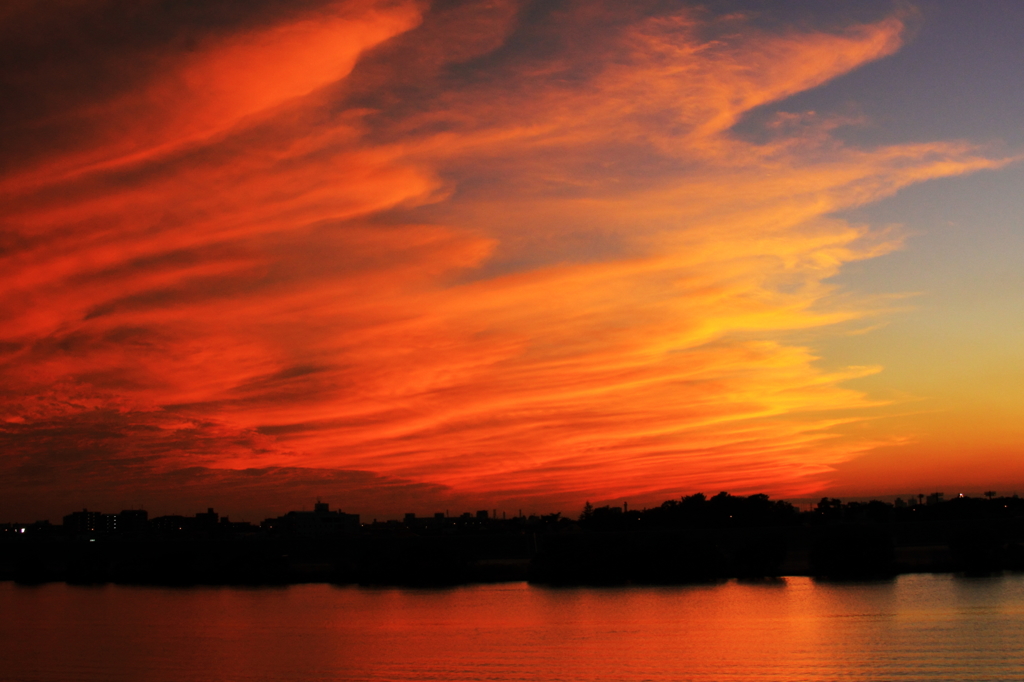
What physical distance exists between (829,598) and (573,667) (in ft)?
122

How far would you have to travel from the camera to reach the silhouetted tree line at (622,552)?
10725 centimetres

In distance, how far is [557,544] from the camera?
119 meters

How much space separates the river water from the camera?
53.8m

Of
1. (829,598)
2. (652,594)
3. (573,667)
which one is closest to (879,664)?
(573,667)

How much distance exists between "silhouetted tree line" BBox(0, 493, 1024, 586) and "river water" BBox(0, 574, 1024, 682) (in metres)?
8.37

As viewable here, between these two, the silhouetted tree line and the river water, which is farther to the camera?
the silhouetted tree line

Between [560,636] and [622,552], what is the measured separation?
147 ft

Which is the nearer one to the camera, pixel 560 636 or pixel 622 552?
pixel 560 636

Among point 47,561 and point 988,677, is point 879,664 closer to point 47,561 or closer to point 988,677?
point 988,677

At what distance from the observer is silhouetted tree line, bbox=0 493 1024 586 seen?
10725cm

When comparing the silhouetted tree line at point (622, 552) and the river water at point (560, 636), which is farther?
the silhouetted tree line at point (622, 552)

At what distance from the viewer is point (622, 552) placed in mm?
110375

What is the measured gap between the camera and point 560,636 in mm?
66500

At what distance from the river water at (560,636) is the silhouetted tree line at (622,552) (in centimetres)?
837
